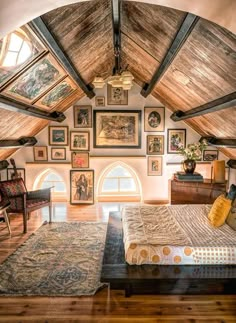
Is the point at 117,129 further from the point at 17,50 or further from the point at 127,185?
the point at 17,50

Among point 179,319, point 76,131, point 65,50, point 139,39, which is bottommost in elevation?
point 179,319

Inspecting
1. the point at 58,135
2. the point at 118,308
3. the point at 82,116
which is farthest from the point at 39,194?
the point at 118,308

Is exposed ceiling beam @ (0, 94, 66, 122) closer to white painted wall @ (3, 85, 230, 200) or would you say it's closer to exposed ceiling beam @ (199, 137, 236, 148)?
white painted wall @ (3, 85, 230, 200)

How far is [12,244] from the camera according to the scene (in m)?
4.29

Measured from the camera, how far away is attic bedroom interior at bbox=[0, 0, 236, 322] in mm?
2516

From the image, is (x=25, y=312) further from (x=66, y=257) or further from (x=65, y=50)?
(x=65, y=50)

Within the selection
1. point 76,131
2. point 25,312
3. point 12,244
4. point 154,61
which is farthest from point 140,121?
point 25,312

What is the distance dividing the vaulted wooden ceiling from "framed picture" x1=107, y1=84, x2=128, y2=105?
165cm

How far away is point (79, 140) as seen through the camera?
6.73 m

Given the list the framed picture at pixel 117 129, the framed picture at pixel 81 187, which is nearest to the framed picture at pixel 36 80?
the framed picture at pixel 117 129

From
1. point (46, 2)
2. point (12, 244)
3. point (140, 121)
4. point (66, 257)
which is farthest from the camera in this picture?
point (140, 121)

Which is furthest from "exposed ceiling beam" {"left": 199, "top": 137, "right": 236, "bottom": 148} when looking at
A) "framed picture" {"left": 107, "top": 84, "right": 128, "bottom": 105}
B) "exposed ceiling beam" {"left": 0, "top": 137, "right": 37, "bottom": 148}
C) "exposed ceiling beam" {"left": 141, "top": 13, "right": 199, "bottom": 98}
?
"exposed ceiling beam" {"left": 0, "top": 137, "right": 37, "bottom": 148}

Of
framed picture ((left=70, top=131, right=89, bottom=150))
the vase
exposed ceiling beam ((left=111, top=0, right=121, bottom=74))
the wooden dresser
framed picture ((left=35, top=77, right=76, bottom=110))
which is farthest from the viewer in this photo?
framed picture ((left=70, top=131, right=89, bottom=150))

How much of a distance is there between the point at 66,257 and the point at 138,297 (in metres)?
1.36
